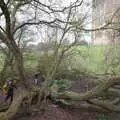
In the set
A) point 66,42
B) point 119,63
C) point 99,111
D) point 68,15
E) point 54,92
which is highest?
point 68,15

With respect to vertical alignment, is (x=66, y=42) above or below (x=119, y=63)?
above

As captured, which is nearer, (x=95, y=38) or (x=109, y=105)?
(x=109, y=105)

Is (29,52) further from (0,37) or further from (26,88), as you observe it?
(0,37)

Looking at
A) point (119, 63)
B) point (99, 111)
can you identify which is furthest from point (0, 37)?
point (119, 63)

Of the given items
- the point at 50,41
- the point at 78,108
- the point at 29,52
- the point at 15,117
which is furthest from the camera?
the point at 29,52

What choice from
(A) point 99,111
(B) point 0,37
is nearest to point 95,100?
(A) point 99,111

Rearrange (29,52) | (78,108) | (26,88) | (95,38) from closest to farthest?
1. (26,88)
2. (78,108)
3. (95,38)
4. (29,52)

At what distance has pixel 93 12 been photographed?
1374 centimetres

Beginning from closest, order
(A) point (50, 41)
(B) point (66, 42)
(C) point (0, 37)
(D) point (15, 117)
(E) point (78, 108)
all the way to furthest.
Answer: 1. (C) point (0, 37)
2. (D) point (15, 117)
3. (E) point (78, 108)
4. (B) point (66, 42)
5. (A) point (50, 41)

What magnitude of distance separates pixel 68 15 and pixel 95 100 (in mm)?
4108

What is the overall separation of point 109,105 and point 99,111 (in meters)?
0.84

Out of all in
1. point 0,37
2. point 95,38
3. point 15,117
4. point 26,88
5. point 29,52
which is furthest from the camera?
point 29,52

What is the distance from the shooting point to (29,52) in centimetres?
1781

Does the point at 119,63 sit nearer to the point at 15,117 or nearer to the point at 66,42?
the point at 66,42
